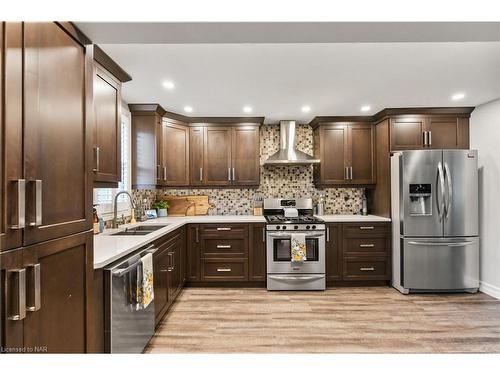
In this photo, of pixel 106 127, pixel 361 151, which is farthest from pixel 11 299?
pixel 361 151

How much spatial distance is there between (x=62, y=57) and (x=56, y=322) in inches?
40.9

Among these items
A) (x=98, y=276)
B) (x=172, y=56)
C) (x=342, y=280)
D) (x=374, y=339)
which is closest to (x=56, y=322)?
(x=98, y=276)

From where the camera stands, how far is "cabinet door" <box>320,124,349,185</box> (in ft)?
14.5

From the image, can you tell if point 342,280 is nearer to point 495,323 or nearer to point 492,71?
point 495,323

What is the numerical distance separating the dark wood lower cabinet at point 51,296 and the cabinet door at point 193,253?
2.51 meters

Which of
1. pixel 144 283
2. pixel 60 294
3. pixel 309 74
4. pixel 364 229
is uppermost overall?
pixel 309 74

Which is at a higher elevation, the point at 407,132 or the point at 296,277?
the point at 407,132

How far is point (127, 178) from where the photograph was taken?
3811mm

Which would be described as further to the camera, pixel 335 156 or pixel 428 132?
pixel 335 156

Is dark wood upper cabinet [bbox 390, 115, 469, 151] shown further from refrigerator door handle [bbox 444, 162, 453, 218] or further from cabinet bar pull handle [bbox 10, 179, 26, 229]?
cabinet bar pull handle [bbox 10, 179, 26, 229]

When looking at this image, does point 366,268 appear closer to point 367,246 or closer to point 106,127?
point 367,246

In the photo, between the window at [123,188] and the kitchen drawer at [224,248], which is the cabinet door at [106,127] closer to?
the window at [123,188]

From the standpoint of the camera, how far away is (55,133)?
1.17 meters

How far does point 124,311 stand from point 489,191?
13.6ft
